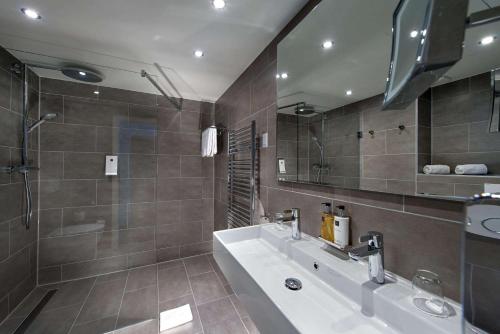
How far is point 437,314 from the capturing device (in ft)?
1.96

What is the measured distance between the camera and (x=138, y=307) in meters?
1.84

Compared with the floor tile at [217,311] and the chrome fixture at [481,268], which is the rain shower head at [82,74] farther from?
the chrome fixture at [481,268]

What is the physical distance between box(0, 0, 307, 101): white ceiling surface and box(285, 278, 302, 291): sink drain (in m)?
1.56

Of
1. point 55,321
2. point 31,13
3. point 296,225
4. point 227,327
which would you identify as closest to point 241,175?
point 296,225

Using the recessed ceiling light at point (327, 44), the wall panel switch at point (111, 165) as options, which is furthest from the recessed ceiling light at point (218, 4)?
the wall panel switch at point (111, 165)

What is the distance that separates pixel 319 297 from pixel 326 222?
377 millimetres

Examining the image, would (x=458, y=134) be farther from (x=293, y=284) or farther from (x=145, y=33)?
(x=145, y=33)

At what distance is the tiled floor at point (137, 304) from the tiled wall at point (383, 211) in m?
1.04

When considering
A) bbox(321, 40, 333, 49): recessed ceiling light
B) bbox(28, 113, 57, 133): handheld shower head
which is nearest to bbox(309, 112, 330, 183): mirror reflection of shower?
bbox(321, 40, 333, 49): recessed ceiling light

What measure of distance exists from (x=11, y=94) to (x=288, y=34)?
8.04 feet

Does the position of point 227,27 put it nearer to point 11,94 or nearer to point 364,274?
point 364,274

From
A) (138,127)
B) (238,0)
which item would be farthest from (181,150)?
(238,0)

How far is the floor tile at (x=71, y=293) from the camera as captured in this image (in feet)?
6.22

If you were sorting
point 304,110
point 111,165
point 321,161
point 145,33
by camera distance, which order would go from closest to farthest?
point 321,161 → point 304,110 → point 145,33 → point 111,165
